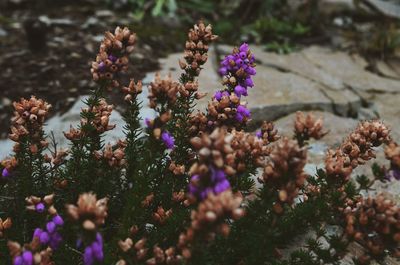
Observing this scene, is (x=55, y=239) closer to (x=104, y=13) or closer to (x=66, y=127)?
(x=66, y=127)

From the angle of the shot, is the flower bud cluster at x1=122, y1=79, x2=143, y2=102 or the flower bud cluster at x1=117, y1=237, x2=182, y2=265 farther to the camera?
the flower bud cluster at x1=122, y1=79, x2=143, y2=102

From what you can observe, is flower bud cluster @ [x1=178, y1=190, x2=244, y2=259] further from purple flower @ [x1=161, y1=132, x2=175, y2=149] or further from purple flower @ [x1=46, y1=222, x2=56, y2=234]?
purple flower @ [x1=46, y1=222, x2=56, y2=234]

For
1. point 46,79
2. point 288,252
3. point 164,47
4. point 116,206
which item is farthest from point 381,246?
point 164,47

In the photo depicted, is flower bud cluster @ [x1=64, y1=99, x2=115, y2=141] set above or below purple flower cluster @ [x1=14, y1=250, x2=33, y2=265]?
above

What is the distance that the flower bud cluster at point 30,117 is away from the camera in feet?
8.32

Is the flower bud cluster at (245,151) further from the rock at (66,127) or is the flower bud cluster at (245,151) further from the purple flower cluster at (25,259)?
the rock at (66,127)

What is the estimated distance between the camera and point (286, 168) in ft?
6.64

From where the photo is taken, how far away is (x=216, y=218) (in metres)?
1.74

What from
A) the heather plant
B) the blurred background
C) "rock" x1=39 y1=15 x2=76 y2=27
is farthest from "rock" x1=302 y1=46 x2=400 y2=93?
the heather plant

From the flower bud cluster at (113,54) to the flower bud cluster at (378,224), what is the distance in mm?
1390

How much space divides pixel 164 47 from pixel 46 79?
188cm

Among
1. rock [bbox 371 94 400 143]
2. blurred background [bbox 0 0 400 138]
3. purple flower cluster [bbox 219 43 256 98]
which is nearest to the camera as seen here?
purple flower cluster [bbox 219 43 256 98]

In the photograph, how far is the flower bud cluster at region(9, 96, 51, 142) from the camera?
254 centimetres

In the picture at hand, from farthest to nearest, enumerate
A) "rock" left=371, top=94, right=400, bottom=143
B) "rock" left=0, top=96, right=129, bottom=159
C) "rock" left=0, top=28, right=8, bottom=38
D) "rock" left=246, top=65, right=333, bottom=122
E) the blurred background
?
"rock" left=0, top=28, right=8, bottom=38 < the blurred background < "rock" left=371, top=94, right=400, bottom=143 < "rock" left=246, top=65, right=333, bottom=122 < "rock" left=0, top=96, right=129, bottom=159
